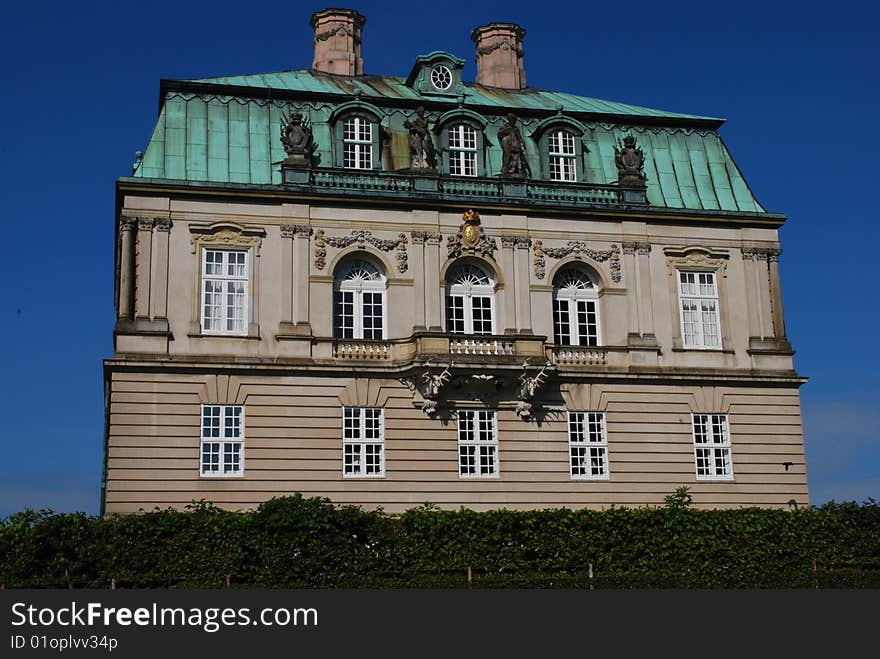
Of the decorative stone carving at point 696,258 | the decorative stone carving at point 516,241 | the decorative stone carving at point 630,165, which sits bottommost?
the decorative stone carving at point 696,258

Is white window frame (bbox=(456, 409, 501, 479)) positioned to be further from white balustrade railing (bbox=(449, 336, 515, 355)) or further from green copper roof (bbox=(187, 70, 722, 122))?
green copper roof (bbox=(187, 70, 722, 122))

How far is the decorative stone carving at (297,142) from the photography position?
4750cm

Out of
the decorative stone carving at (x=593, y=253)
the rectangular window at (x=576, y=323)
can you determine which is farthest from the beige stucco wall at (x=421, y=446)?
the decorative stone carving at (x=593, y=253)

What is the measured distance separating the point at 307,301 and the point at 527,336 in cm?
803

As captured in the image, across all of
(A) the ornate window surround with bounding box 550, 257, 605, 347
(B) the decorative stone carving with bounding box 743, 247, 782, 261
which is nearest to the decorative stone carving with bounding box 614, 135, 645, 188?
(A) the ornate window surround with bounding box 550, 257, 605, 347

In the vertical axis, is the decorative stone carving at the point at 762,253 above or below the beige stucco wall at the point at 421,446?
above

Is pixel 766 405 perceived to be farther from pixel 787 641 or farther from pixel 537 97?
pixel 787 641

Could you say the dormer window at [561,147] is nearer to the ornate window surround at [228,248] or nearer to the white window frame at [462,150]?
the white window frame at [462,150]

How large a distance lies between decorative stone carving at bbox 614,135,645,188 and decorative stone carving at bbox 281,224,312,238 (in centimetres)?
1250

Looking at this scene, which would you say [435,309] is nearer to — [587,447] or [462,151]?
[462,151]

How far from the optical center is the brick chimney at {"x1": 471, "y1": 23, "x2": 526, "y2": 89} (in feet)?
186

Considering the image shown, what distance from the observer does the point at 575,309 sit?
49.2 metres

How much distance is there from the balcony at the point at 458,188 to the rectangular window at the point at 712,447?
8817 millimetres

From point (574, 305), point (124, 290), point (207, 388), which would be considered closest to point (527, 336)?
point (574, 305)
